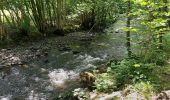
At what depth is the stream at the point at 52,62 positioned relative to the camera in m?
9.27

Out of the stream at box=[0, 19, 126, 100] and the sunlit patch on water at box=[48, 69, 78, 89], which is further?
the sunlit patch on water at box=[48, 69, 78, 89]

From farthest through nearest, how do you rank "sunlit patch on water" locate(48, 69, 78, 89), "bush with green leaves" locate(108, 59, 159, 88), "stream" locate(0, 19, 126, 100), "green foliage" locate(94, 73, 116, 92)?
"sunlit patch on water" locate(48, 69, 78, 89) → "stream" locate(0, 19, 126, 100) → "green foliage" locate(94, 73, 116, 92) → "bush with green leaves" locate(108, 59, 159, 88)

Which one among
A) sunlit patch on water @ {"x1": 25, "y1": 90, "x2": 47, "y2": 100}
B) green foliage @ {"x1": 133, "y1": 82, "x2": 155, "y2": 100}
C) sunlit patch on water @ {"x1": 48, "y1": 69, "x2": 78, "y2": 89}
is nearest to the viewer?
green foliage @ {"x1": 133, "y1": 82, "x2": 155, "y2": 100}

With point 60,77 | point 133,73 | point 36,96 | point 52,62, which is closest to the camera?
point 133,73

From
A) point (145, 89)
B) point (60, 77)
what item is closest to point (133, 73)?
point (145, 89)

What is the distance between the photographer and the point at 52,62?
1227 cm

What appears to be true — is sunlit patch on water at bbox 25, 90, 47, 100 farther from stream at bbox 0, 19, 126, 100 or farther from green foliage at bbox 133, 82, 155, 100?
green foliage at bbox 133, 82, 155, 100

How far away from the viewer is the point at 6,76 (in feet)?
35.0

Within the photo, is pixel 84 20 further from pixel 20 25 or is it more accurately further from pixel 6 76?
pixel 6 76

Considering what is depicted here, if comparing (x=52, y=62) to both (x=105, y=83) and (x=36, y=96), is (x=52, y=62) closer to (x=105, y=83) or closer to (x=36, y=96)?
(x=36, y=96)

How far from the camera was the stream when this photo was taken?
30.4 ft

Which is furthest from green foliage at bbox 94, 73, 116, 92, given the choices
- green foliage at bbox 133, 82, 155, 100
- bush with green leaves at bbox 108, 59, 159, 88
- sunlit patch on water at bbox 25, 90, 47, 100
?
sunlit patch on water at bbox 25, 90, 47, 100

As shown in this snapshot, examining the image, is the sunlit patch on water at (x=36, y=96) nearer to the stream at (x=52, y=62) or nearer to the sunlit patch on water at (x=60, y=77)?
the stream at (x=52, y=62)

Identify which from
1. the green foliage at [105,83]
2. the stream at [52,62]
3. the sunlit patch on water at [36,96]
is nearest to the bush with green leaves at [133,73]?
the green foliage at [105,83]
